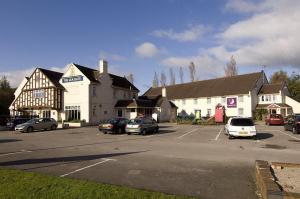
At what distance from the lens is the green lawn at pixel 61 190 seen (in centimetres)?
696

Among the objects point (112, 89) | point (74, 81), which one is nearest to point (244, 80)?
point (112, 89)

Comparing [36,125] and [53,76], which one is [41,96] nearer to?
[53,76]

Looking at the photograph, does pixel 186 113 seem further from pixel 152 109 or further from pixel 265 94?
pixel 265 94

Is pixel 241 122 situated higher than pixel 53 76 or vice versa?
pixel 53 76

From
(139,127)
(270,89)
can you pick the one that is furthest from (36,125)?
(270,89)

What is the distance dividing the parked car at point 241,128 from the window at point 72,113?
1111 inches

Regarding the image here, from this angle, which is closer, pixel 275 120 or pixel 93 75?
pixel 275 120

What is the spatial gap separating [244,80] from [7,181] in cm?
5177

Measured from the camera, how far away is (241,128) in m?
19.9

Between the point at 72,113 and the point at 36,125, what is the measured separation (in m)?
11.5

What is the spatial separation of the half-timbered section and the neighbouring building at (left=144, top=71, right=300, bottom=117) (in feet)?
88.0

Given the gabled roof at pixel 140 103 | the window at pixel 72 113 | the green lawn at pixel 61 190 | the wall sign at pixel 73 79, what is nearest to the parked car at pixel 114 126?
the window at pixel 72 113

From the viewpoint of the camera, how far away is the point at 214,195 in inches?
278

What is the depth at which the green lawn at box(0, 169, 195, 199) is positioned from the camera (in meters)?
6.96
